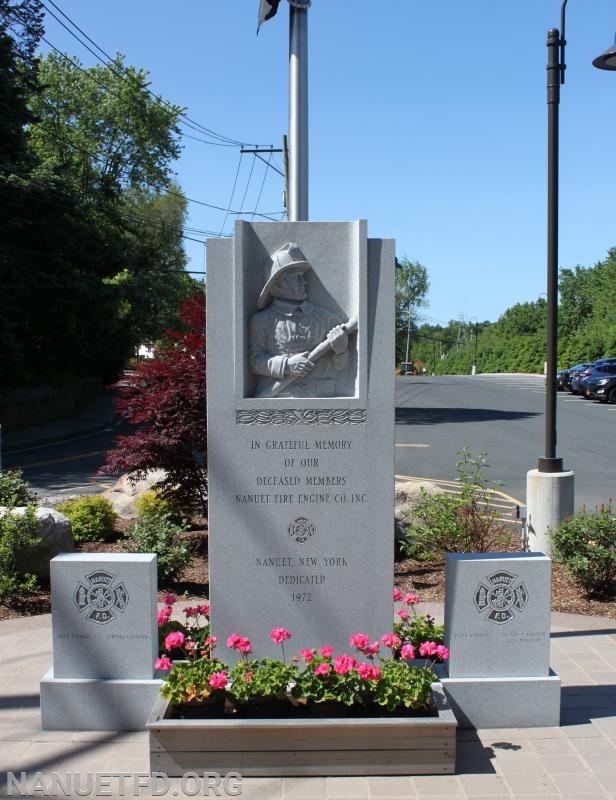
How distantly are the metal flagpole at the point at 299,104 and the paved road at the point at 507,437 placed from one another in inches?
307

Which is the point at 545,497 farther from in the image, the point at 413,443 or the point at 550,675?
the point at 413,443

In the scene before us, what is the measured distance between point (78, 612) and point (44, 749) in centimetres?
81

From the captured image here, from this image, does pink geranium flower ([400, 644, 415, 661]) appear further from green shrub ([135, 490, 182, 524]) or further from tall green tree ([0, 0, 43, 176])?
tall green tree ([0, 0, 43, 176])

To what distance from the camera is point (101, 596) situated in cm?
532

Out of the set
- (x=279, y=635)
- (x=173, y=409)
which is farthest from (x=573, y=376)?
(x=279, y=635)

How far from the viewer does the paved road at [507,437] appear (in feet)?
55.6

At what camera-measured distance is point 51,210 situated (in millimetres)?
26812

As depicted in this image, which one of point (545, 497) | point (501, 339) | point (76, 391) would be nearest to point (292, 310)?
point (545, 497)

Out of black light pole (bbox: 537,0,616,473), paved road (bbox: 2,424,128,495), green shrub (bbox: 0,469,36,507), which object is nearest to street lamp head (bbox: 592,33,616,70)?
black light pole (bbox: 537,0,616,473)

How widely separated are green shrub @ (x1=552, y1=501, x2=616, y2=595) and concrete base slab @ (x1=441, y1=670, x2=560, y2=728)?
2916 mm

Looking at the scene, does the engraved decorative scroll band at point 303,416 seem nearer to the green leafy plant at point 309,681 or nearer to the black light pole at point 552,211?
the green leafy plant at point 309,681

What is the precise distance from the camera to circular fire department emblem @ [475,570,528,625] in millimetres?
5309

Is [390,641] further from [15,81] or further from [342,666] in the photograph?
[15,81]

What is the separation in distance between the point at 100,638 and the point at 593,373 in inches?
1458
